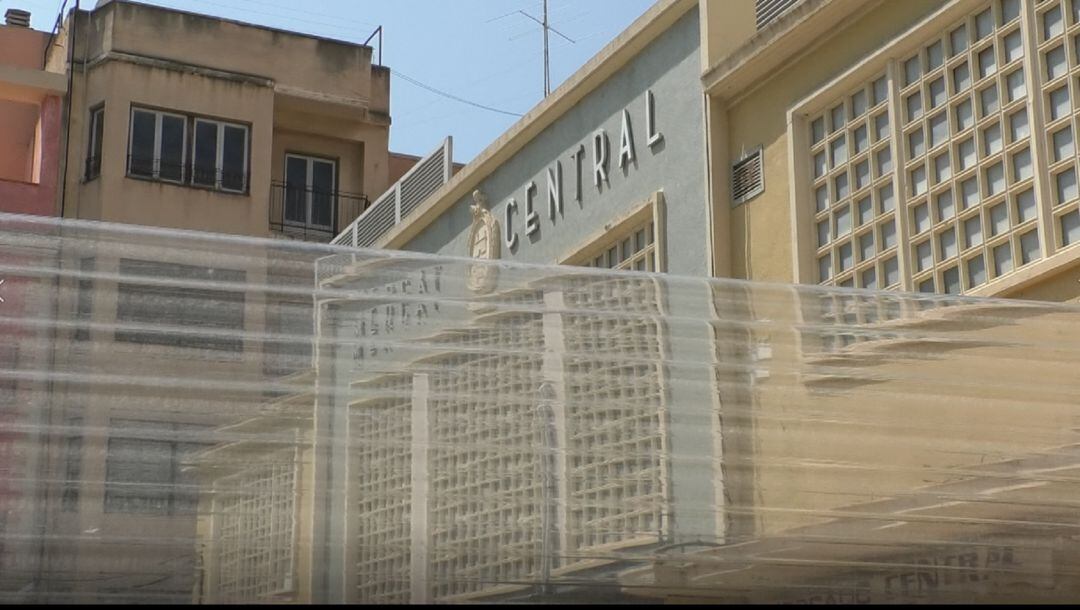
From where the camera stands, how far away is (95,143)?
77.5 feet

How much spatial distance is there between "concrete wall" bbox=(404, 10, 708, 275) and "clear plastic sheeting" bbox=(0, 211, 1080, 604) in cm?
505

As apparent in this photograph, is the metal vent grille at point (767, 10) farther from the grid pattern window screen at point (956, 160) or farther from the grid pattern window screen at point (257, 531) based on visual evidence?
the grid pattern window screen at point (257, 531)

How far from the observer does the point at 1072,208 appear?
7.45 metres

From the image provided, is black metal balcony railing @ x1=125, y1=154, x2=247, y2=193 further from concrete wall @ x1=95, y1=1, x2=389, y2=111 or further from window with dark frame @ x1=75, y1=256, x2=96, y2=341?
window with dark frame @ x1=75, y1=256, x2=96, y2=341

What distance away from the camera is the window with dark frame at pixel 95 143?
23.5 metres

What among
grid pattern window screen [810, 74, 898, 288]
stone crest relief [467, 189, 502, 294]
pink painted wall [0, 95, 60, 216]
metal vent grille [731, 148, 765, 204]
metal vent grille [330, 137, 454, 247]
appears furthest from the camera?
pink painted wall [0, 95, 60, 216]

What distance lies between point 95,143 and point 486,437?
65.1ft

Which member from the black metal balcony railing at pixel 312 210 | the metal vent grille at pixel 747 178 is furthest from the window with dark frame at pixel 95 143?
the metal vent grille at pixel 747 178

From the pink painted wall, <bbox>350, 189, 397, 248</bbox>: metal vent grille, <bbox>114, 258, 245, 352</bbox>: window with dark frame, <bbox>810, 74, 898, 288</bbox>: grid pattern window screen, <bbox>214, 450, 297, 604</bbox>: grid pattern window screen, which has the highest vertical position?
the pink painted wall

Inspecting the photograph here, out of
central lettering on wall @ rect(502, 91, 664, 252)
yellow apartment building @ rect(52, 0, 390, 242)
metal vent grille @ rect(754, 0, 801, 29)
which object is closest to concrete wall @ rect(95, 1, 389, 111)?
yellow apartment building @ rect(52, 0, 390, 242)

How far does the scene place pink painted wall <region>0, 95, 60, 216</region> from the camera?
74.9ft

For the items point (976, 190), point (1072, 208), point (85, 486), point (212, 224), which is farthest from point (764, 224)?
point (212, 224)

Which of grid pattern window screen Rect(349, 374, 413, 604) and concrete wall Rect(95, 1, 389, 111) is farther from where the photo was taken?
concrete wall Rect(95, 1, 389, 111)

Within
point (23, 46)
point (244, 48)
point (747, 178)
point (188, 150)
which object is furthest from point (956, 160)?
point (23, 46)
